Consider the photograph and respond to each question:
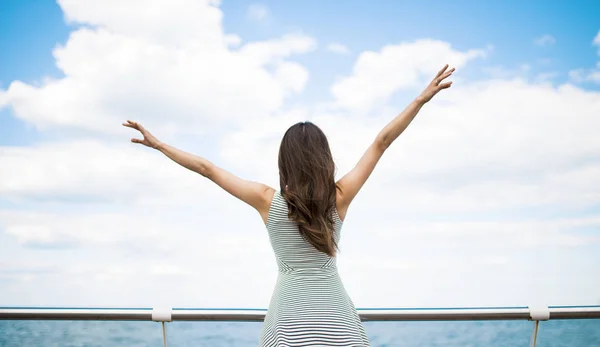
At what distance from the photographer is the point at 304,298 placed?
2.13 meters

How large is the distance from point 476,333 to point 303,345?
1.79m

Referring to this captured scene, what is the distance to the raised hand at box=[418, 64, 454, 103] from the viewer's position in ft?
8.39

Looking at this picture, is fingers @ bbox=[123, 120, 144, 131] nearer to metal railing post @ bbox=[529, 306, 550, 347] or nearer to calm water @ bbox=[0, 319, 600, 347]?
calm water @ bbox=[0, 319, 600, 347]

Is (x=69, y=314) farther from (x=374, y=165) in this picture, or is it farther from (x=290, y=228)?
(x=374, y=165)

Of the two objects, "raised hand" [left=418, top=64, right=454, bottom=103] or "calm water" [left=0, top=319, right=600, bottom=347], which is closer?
"raised hand" [left=418, top=64, right=454, bottom=103]

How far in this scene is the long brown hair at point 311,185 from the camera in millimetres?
2170

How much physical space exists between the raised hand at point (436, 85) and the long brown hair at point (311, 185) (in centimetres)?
62

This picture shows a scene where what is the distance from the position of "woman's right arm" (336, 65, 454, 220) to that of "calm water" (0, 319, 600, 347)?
127 centimetres

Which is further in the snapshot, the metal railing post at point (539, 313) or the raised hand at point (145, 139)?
the metal railing post at point (539, 313)

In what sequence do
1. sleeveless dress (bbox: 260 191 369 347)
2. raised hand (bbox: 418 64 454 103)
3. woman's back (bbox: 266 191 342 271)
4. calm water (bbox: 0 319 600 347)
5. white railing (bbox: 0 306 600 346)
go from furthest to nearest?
calm water (bbox: 0 319 600 347) → white railing (bbox: 0 306 600 346) → raised hand (bbox: 418 64 454 103) → woman's back (bbox: 266 191 342 271) → sleeveless dress (bbox: 260 191 369 347)

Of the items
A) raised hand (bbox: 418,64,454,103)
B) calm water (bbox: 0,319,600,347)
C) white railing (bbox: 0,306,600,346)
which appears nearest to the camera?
raised hand (bbox: 418,64,454,103)

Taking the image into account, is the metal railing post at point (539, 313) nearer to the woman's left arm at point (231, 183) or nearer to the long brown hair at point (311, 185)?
the long brown hair at point (311, 185)

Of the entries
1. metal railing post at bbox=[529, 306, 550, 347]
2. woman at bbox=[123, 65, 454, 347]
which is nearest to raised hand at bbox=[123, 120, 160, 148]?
woman at bbox=[123, 65, 454, 347]

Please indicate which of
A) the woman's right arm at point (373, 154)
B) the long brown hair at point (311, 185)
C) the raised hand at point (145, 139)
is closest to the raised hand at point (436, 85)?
the woman's right arm at point (373, 154)
